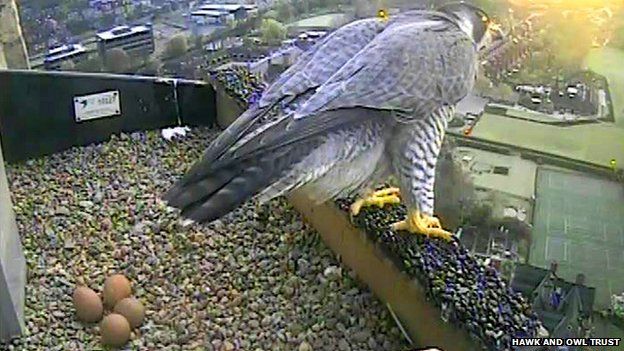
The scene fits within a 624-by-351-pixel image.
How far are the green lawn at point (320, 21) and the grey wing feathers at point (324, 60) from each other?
0.63 metres

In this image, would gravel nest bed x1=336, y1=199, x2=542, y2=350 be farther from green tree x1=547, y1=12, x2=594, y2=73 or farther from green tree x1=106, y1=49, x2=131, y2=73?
green tree x1=106, y1=49, x2=131, y2=73

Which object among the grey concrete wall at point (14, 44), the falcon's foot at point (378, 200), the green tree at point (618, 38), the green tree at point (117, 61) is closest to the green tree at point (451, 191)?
the falcon's foot at point (378, 200)

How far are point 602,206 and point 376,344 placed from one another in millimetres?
718

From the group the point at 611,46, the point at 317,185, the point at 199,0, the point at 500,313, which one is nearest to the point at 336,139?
the point at 317,185

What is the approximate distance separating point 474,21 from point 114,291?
48.6 inches

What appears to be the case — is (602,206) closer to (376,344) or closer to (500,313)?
(500,313)

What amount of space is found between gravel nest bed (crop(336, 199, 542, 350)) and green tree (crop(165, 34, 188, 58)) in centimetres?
135

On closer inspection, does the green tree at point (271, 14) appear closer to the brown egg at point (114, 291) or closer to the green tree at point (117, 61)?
the green tree at point (117, 61)

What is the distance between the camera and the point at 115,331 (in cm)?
201

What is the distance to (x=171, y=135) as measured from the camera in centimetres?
314

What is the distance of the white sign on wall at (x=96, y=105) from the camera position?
3053mm

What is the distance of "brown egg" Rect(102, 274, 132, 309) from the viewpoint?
2.14 meters

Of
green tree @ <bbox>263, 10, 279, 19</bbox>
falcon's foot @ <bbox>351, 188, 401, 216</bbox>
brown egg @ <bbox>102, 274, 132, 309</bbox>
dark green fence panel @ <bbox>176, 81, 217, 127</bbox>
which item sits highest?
green tree @ <bbox>263, 10, 279, 19</bbox>

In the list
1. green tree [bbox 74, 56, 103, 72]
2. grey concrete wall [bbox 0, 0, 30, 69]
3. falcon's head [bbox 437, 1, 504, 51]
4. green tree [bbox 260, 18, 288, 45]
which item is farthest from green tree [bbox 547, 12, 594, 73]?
grey concrete wall [bbox 0, 0, 30, 69]
